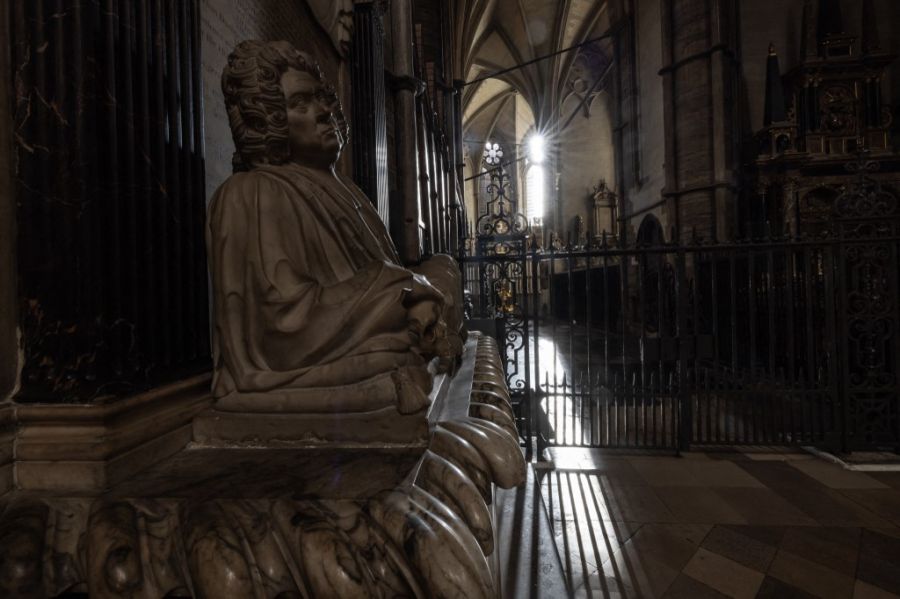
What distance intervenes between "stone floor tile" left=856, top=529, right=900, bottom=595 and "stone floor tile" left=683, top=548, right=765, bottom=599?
509 millimetres

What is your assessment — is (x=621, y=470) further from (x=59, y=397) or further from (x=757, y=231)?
(x=757, y=231)

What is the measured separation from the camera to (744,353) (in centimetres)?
708

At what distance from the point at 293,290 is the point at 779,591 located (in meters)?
2.42

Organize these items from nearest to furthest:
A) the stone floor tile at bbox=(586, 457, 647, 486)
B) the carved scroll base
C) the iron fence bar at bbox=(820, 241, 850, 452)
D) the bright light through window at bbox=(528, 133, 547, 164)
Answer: the carved scroll base
the stone floor tile at bbox=(586, 457, 647, 486)
the iron fence bar at bbox=(820, 241, 850, 452)
the bright light through window at bbox=(528, 133, 547, 164)

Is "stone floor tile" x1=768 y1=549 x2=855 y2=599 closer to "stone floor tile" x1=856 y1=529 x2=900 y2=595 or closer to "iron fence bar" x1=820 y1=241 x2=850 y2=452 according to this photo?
"stone floor tile" x1=856 y1=529 x2=900 y2=595

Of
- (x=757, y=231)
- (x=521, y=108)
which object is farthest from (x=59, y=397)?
(x=521, y=108)

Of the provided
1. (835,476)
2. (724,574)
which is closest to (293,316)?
(724,574)

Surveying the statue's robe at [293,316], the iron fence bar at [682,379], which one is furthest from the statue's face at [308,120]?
the iron fence bar at [682,379]

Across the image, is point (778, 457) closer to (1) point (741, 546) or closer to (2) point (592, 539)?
(1) point (741, 546)

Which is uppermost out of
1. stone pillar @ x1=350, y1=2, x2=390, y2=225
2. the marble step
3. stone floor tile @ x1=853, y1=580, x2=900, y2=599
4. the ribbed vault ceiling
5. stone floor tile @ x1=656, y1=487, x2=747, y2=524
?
the ribbed vault ceiling

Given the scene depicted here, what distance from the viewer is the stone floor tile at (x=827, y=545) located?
234 centimetres

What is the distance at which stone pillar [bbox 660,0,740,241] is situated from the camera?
9.15 m

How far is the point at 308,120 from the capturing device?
147 cm

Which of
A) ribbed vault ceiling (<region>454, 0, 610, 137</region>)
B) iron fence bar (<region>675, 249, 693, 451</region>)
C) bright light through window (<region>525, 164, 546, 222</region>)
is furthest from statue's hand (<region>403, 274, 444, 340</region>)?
bright light through window (<region>525, 164, 546, 222</region>)
